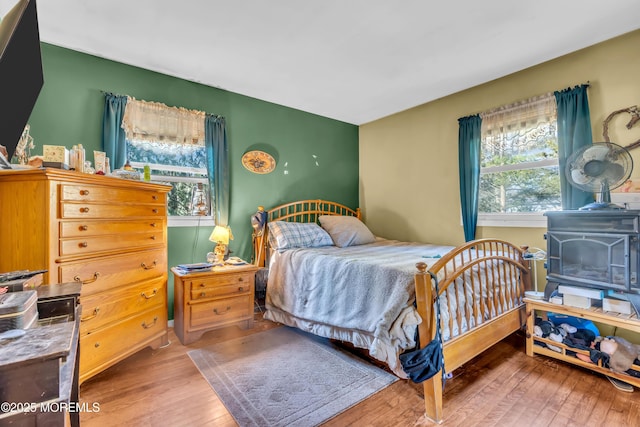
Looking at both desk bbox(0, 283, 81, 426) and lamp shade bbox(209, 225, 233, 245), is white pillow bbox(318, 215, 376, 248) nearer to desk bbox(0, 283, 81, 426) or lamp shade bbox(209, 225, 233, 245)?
lamp shade bbox(209, 225, 233, 245)

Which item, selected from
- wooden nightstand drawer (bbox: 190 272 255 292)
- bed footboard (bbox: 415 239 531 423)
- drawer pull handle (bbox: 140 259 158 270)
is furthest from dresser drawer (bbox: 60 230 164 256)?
bed footboard (bbox: 415 239 531 423)

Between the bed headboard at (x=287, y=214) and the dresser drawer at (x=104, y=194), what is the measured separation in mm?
1188

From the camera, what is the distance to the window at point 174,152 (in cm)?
276

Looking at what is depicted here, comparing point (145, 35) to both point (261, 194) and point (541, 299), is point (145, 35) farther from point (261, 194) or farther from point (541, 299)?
point (541, 299)

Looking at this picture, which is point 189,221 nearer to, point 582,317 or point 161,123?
point 161,123

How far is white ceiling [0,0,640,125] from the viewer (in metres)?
1.98

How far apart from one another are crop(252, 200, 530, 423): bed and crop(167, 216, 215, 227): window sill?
19.2 inches

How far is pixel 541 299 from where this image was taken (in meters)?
2.28

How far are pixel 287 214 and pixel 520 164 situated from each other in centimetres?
256

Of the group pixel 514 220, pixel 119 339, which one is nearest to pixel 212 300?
pixel 119 339

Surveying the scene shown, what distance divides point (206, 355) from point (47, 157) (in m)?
1.70

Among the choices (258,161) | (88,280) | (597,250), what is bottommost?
(88,280)

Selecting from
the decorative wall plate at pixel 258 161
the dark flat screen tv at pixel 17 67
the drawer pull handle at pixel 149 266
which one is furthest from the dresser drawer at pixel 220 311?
the dark flat screen tv at pixel 17 67

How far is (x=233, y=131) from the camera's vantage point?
3311 mm
